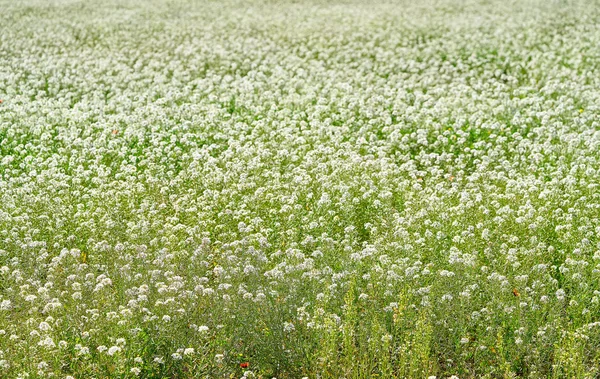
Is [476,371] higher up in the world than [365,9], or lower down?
lower down

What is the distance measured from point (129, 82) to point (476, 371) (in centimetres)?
1057

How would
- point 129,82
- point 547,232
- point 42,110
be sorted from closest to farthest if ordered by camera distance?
point 547,232 → point 42,110 → point 129,82

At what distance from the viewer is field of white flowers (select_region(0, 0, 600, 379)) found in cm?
596

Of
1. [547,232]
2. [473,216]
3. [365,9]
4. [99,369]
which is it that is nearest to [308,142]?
[473,216]

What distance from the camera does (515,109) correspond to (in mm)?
12281

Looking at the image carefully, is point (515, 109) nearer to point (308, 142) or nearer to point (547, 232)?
point (308, 142)

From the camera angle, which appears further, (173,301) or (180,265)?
(180,265)

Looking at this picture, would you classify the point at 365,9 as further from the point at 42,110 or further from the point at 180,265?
the point at 180,265

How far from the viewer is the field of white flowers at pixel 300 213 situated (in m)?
5.96

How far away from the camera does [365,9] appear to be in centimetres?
Result: 2530

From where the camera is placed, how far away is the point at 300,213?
8.17 metres

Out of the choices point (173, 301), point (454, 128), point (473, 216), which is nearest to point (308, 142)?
point (454, 128)

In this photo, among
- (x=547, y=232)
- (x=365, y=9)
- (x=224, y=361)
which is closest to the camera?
(x=224, y=361)

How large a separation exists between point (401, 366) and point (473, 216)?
3022 mm
